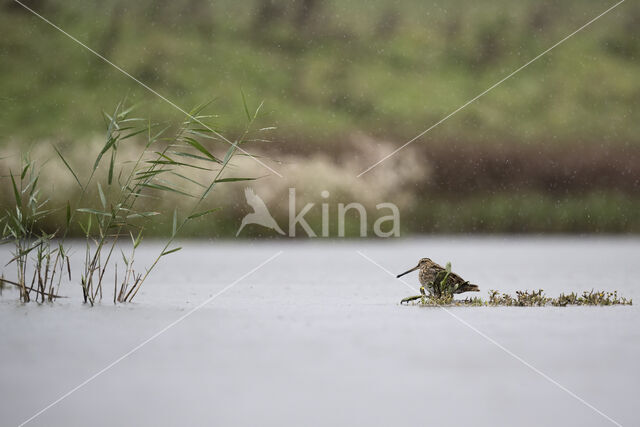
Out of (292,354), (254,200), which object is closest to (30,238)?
(292,354)

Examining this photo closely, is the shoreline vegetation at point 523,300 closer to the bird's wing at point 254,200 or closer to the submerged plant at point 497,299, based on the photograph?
the submerged plant at point 497,299

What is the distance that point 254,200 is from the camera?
10.7m

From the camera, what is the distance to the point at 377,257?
1054 centimetres

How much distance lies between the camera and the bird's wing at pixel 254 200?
1048cm

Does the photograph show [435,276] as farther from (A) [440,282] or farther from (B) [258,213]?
(B) [258,213]

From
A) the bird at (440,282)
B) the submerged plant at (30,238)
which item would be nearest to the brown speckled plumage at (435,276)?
the bird at (440,282)

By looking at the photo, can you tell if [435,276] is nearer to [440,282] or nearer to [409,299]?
[440,282]

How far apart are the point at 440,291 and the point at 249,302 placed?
153 centimetres

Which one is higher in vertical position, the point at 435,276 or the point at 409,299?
the point at 435,276

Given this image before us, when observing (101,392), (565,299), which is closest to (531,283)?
(565,299)

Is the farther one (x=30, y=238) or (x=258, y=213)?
(x=258, y=213)

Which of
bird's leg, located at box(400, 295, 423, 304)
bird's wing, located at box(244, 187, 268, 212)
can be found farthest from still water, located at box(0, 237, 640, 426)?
bird's wing, located at box(244, 187, 268, 212)

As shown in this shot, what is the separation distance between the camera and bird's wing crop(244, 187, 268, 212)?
1048 cm

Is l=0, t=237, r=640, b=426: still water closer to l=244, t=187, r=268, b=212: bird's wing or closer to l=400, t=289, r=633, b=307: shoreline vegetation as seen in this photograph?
l=400, t=289, r=633, b=307: shoreline vegetation
